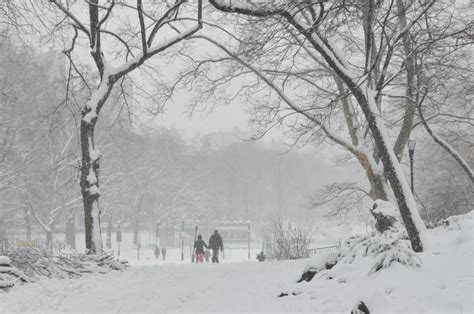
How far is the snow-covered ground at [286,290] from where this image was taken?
204 inches

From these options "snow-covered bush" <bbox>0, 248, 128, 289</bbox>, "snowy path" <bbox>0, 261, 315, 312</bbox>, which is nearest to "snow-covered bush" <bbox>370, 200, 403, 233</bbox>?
"snowy path" <bbox>0, 261, 315, 312</bbox>

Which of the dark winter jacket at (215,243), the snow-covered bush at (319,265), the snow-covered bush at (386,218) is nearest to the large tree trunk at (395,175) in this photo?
the snow-covered bush at (319,265)

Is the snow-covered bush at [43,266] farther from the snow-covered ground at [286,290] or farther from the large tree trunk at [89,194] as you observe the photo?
the large tree trunk at [89,194]

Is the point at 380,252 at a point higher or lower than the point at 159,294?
higher

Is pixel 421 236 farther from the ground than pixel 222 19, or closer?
closer

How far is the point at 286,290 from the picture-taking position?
7934 mm

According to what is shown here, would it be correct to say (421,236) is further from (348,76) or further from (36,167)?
(36,167)

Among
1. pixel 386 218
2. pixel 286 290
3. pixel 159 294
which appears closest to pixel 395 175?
pixel 286 290

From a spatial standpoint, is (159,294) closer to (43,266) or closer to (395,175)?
(43,266)

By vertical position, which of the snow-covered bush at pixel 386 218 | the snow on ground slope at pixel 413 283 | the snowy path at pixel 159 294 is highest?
the snow-covered bush at pixel 386 218

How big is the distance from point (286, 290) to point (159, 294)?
2290mm

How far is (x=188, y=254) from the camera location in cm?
4972

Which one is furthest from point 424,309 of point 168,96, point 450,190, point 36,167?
point 36,167

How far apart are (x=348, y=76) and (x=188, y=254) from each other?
142 ft
